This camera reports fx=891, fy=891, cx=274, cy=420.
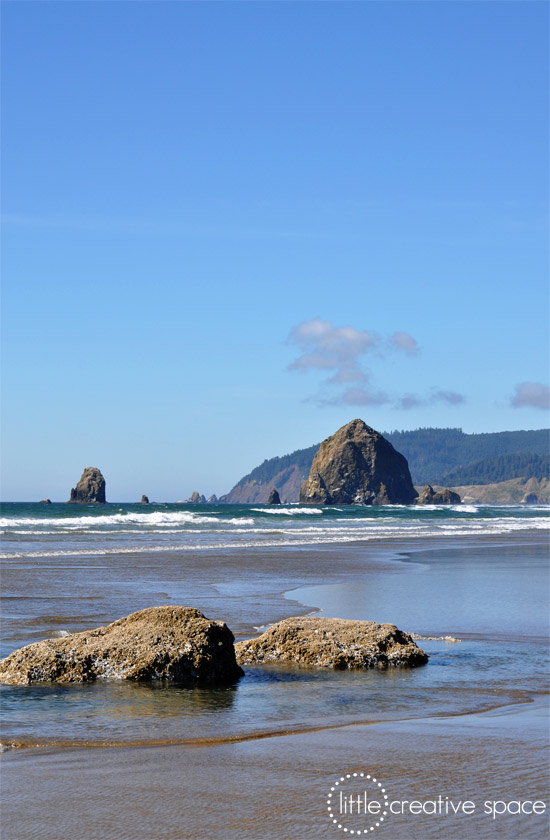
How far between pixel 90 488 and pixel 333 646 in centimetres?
15790

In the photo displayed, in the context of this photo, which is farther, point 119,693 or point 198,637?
point 198,637

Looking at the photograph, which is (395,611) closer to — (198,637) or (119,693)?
(198,637)

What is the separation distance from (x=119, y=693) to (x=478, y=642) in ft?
17.7

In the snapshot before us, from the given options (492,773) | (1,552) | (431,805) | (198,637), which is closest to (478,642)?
(198,637)

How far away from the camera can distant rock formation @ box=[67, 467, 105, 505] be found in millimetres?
162875

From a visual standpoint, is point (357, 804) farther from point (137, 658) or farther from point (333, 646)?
point (333, 646)

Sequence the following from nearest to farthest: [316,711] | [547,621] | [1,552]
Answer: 1. [316,711]
2. [547,621]
3. [1,552]

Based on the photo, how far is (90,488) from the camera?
163875 millimetres

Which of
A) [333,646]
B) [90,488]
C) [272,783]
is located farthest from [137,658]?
[90,488]

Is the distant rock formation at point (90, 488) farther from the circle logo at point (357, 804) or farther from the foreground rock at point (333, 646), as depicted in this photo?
the circle logo at point (357, 804)

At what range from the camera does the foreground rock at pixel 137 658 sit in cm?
902

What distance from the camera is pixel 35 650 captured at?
9203 mm

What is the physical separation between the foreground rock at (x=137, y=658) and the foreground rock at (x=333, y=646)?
953 mm

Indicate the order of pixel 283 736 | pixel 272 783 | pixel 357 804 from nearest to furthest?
pixel 357 804
pixel 272 783
pixel 283 736
